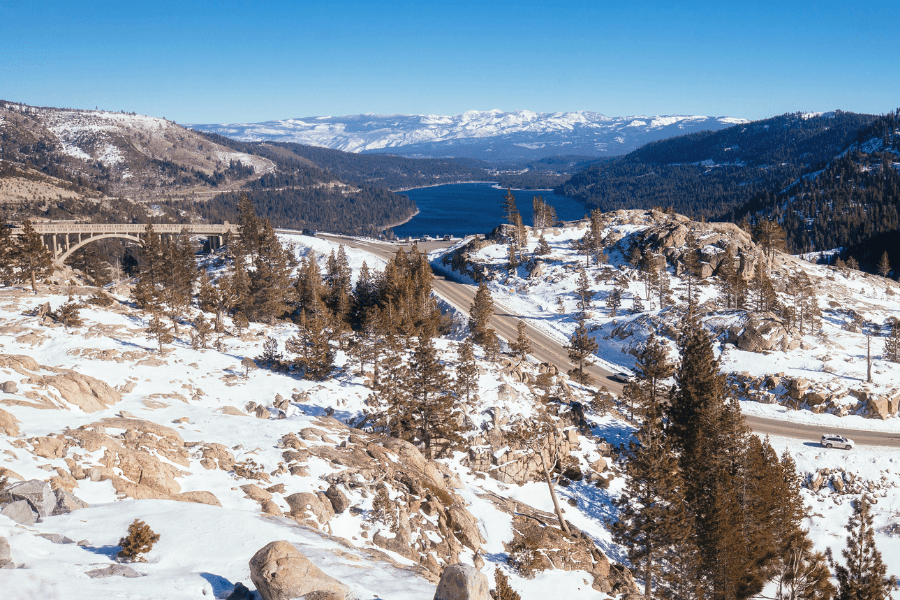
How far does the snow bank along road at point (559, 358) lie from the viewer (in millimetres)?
57125

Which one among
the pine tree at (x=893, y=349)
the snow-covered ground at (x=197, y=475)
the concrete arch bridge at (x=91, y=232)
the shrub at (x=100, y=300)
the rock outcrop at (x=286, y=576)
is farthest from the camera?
the concrete arch bridge at (x=91, y=232)

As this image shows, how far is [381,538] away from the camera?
25.8m

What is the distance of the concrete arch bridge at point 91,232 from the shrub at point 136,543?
287 feet

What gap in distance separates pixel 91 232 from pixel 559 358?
9563 centimetres

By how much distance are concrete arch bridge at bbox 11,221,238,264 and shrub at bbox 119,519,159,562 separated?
287 feet

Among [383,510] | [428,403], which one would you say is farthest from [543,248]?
[383,510]

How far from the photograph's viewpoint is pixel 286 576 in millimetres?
15633

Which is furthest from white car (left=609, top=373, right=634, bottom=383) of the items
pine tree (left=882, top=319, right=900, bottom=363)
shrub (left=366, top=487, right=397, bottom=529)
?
shrub (left=366, top=487, right=397, bottom=529)

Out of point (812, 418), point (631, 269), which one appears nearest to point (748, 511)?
point (812, 418)

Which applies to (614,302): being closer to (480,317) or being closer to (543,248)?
(543,248)

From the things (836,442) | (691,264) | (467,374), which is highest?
(691,264)

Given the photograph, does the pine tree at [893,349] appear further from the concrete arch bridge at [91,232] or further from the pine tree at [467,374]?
the concrete arch bridge at [91,232]

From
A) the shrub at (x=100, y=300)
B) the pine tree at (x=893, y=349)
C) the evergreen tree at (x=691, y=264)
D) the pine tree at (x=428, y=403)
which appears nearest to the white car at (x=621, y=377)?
the evergreen tree at (x=691, y=264)

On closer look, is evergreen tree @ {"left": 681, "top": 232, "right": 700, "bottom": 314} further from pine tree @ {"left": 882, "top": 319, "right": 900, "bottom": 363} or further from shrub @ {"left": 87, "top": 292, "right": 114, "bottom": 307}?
shrub @ {"left": 87, "top": 292, "right": 114, "bottom": 307}
